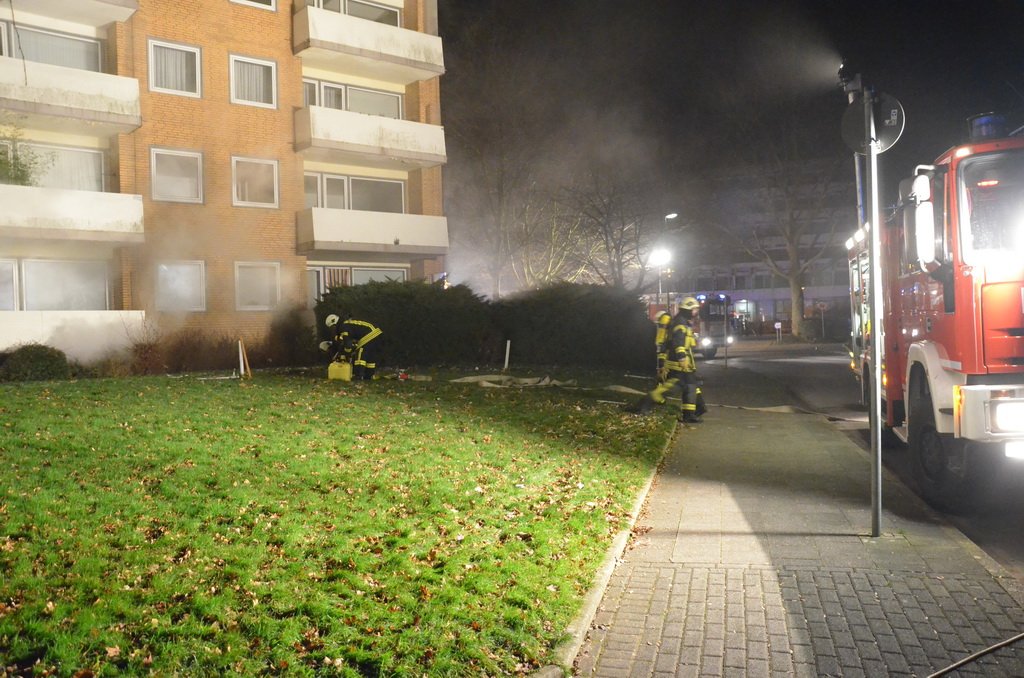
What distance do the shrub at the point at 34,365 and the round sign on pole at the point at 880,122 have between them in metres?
14.7

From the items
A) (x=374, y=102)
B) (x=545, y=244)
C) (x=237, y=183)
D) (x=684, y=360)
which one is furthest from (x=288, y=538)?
(x=545, y=244)

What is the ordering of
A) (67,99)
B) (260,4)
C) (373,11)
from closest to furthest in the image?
(67,99)
(260,4)
(373,11)

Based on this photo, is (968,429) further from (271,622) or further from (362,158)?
(362,158)

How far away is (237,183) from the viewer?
76.1 ft

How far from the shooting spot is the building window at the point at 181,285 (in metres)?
21.8

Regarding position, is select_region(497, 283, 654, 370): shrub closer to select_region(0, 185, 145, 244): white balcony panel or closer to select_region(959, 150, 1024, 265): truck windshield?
select_region(0, 185, 145, 244): white balcony panel

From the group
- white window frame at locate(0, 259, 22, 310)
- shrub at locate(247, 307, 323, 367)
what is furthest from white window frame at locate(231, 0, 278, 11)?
white window frame at locate(0, 259, 22, 310)

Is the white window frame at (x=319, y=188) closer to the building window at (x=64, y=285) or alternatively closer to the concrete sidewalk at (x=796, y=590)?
the building window at (x=64, y=285)

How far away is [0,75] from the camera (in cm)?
1923

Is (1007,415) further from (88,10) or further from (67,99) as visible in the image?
(88,10)

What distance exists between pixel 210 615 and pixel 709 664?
8.04 feet

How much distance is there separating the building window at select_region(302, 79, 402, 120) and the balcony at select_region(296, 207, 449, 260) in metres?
3.50

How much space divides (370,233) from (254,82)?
5185 millimetres

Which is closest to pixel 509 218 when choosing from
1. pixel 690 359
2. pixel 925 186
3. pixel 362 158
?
pixel 362 158
